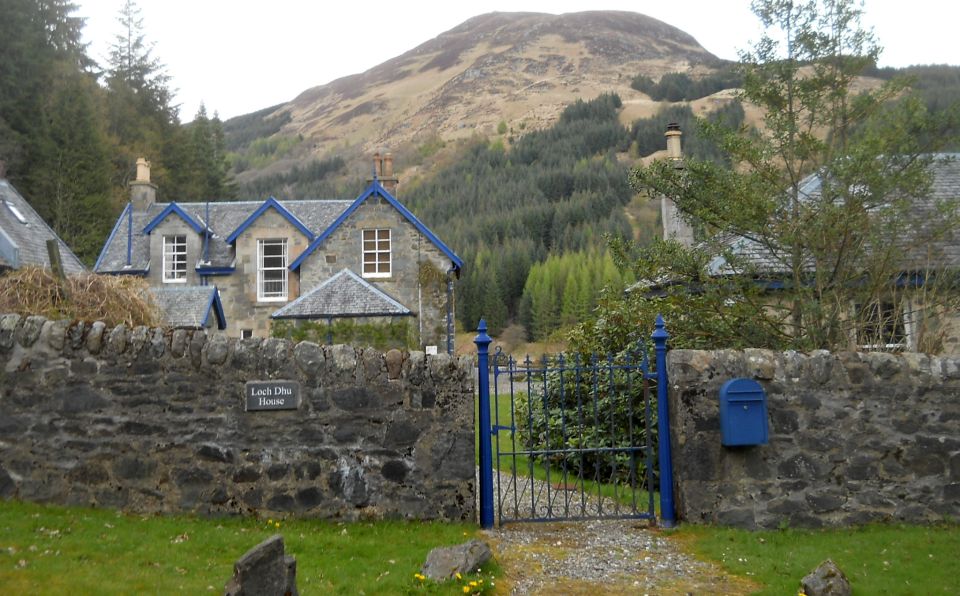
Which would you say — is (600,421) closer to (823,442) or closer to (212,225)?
(823,442)

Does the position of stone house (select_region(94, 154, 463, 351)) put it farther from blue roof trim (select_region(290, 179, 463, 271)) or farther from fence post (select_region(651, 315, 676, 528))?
fence post (select_region(651, 315, 676, 528))

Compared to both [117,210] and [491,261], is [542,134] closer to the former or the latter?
[491,261]

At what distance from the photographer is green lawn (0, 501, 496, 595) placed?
5605 mm

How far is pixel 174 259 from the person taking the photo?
2883 centimetres

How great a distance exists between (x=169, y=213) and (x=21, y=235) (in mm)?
5595

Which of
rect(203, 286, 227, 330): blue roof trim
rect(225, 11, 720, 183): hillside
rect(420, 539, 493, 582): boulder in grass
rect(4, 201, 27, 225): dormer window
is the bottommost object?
rect(420, 539, 493, 582): boulder in grass

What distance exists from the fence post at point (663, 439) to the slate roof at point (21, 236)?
19286 millimetres

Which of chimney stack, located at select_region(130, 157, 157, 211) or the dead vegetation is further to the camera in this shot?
chimney stack, located at select_region(130, 157, 157, 211)

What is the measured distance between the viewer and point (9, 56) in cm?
3884

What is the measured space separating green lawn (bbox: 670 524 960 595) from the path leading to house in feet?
0.89

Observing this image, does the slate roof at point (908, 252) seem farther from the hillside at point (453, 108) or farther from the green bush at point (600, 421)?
the hillside at point (453, 108)

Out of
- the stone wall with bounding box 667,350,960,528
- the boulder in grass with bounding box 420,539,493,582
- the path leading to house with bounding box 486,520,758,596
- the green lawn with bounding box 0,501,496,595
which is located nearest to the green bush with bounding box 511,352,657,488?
the stone wall with bounding box 667,350,960,528

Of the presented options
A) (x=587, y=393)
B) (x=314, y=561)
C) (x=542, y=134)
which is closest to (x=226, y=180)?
(x=587, y=393)

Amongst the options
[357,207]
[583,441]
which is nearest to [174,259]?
[357,207]
